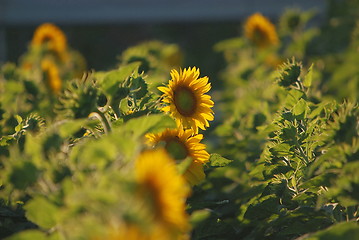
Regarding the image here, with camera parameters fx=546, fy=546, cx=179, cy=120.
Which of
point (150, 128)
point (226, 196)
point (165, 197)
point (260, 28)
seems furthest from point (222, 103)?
point (165, 197)

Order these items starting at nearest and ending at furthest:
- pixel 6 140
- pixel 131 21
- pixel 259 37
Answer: pixel 6 140 < pixel 259 37 < pixel 131 21

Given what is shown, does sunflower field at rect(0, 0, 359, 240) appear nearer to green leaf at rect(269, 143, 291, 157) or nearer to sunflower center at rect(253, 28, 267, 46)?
green leaf at rect(269, 143, 291, 157)

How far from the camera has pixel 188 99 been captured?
104 centimetres

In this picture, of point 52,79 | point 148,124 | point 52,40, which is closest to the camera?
point 148,124

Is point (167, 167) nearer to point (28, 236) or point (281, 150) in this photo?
point (28, 236)

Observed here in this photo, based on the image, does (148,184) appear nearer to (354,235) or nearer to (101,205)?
(101,205)

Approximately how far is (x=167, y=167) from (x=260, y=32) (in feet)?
6.96

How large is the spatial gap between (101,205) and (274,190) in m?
0.48

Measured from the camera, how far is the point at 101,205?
574 millimetres

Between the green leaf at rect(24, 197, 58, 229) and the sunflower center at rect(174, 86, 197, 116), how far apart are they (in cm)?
39

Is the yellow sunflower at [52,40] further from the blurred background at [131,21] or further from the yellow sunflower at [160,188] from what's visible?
the blurred background at [131,21]

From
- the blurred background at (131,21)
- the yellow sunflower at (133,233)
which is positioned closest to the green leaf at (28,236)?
the yellow sunflower at (133,233)

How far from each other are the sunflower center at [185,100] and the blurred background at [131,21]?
4154mm

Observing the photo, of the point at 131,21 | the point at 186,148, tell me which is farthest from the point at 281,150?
the point at 131,21
